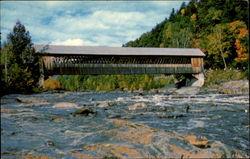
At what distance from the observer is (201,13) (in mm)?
46219

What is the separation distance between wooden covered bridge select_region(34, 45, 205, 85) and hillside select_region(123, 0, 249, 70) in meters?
4.88

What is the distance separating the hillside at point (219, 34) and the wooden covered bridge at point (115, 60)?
4.88m

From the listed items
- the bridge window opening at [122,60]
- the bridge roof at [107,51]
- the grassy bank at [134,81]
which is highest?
the bridge roof at [107,51]

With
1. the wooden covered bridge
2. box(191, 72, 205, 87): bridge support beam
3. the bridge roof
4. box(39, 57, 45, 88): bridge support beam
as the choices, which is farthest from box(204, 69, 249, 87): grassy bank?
box(39, 57, 45, 88): bridge support beam

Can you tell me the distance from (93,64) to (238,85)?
454 inches

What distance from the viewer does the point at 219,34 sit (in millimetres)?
29578

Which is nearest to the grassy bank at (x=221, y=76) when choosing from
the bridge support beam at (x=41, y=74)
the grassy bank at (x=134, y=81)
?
the grassy bank at (x=134, y=81)

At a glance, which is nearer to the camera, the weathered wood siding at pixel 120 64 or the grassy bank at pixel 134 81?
the weathered wood siding at pixel 120 64

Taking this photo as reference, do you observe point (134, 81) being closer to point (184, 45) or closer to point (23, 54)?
point (184, 45)

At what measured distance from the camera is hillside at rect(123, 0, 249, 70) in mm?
29406

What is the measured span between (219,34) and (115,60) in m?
13.5

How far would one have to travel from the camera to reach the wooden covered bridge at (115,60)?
68.8 feet

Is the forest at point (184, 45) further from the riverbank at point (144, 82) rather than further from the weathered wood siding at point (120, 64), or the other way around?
the weathered wood siding at point (120, 64)

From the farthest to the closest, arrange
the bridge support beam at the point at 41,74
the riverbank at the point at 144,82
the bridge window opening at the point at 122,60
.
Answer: the riverbank at the point at 144,82
the bridge window opening at the point at 122,60
the bridge support beam at the point at 41,74
